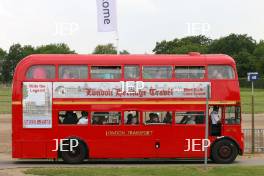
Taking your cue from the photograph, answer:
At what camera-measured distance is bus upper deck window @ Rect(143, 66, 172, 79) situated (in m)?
23.7

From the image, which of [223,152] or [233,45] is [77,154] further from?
[233,45]

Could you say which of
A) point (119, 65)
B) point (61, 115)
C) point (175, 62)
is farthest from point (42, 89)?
point (175, 62)

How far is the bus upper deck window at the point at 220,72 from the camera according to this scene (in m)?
23.8

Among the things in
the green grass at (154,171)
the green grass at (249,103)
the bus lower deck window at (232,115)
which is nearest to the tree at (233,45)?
the green grass at (249,103)

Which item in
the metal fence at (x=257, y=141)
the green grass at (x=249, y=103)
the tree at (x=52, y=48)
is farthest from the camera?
the tree at (x=52, y=48)

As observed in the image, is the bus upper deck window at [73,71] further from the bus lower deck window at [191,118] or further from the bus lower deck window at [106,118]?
the bus lower deck window at [191,118]

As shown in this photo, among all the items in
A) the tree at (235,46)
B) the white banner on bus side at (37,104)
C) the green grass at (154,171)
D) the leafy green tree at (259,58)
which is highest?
the tree at (235,46)

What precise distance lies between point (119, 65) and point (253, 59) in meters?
116

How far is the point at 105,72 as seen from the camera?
2367cm

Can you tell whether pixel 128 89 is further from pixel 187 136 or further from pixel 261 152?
pixel 261 152

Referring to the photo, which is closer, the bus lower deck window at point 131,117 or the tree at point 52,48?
the bus lower deck window at point 131,117

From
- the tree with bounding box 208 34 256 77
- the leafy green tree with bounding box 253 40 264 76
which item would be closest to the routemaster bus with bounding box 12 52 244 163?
the leafy green tree with bounding box 253 40 264 76

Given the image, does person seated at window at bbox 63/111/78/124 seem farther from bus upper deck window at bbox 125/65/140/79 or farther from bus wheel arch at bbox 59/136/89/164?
bus upper deck window at bbox 125/65/140/79

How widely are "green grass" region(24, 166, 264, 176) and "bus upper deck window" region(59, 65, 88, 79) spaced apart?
3.74 m
